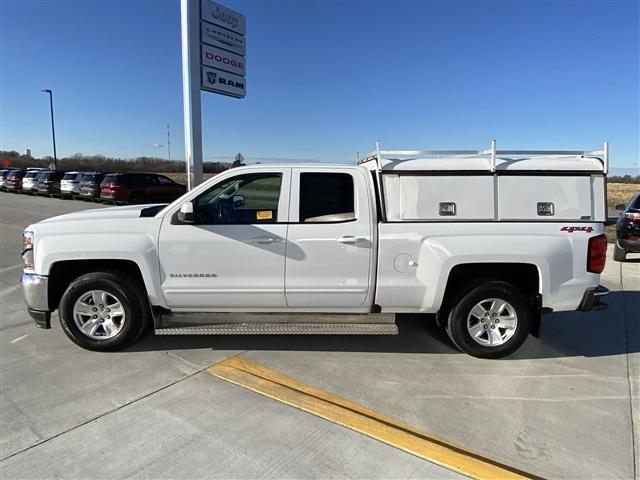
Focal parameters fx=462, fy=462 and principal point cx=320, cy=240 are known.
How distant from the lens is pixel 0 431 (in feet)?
10.2

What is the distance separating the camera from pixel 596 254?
13.9ft

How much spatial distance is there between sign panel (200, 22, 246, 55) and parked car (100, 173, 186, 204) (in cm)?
1306

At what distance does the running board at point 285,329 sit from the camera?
4.27 metres

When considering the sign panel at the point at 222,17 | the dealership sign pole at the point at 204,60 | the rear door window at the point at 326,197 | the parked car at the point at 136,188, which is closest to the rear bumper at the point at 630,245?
the rear door window at the point at 326,197

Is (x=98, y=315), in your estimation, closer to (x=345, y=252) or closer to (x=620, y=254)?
(x=345, y=252)

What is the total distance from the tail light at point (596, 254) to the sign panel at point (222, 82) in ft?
27.3

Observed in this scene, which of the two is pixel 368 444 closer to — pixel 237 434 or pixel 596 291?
pixel 237 434

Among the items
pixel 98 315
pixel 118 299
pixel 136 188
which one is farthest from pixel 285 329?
pixel 136 188

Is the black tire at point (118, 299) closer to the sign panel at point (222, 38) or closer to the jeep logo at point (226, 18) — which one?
the sign panel at point (222, 38)

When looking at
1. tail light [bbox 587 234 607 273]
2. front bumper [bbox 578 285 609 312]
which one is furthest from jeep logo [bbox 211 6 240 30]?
front bumper [bbox 578 285 609 312]

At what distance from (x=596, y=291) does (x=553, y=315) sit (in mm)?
1594

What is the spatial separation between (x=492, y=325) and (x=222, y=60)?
336 inches

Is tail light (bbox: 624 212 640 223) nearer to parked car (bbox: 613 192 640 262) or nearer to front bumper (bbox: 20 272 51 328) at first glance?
parked car (bbox: 613 192 640 262)

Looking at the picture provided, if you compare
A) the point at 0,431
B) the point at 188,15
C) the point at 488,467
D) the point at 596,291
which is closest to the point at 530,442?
the point at 488,467
